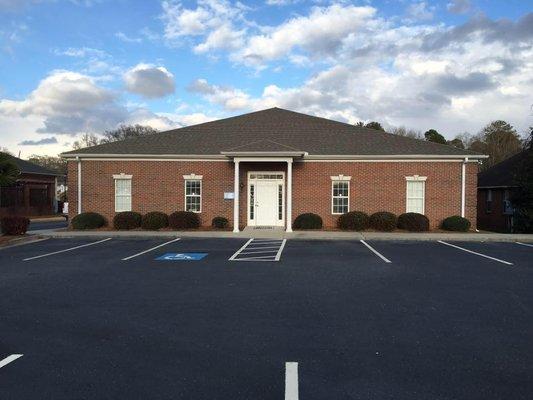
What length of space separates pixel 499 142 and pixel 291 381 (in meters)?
64.4

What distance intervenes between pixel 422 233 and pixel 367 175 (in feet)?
12.3

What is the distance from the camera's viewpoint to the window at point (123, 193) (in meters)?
22.9

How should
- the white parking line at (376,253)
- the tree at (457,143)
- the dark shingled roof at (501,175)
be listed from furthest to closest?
the tree at (457,143), the dark shingled roof at (501,175), the white parking line at (376,253)

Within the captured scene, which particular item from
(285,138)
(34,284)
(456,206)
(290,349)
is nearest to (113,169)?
(285,138)

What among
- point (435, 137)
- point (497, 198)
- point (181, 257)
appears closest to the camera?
point (181, 257)

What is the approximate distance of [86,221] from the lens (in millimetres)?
21969

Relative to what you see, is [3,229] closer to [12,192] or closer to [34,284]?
[34,284]

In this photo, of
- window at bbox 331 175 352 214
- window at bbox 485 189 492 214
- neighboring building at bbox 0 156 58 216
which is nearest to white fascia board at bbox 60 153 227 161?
window at bbox 331 175 352 214

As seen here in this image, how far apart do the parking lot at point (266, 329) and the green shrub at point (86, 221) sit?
938 centimetres

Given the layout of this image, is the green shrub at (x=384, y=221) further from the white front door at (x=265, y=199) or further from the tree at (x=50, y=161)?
the tree at (x=50, y=161)

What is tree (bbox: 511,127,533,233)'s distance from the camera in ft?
75.4

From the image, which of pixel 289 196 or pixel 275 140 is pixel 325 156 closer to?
pixel 289 196

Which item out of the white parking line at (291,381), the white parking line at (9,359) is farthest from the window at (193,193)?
the white parking line at (291,381)

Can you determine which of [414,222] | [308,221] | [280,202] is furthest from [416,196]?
[280,202]
